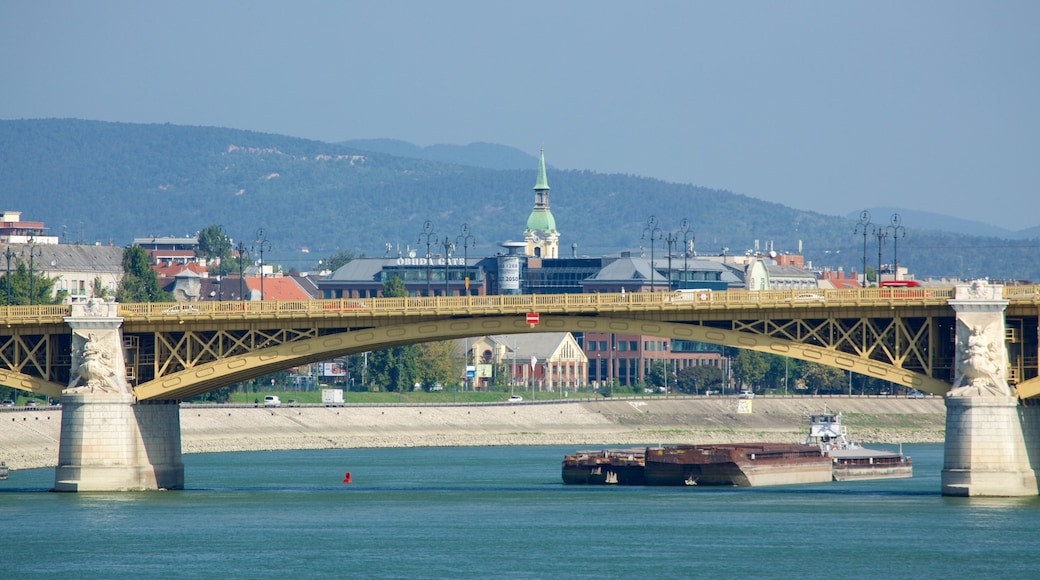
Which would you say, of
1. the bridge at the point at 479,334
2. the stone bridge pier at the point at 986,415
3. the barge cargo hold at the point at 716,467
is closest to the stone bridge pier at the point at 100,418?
the bridge at the point at 479,334

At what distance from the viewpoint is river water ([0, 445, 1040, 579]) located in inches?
2869

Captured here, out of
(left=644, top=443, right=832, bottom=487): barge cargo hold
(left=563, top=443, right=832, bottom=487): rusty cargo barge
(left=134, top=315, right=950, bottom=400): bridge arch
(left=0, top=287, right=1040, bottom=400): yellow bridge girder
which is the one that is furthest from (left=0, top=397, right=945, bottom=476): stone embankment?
(left=644, top=443, right=832, bottom=487): barge cargo hold

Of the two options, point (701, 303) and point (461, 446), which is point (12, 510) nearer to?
point (701, 303)

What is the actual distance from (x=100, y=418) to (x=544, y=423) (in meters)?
89.2

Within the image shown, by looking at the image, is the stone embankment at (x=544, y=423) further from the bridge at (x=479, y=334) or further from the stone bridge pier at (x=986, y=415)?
the stone bridge pier at (x=986, y=415)

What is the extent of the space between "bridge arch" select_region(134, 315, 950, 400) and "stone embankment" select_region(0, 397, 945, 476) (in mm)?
42418

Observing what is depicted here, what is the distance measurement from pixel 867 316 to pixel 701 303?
8340 millimetres

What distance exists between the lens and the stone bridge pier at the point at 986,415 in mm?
88812

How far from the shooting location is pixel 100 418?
9675 centimetres

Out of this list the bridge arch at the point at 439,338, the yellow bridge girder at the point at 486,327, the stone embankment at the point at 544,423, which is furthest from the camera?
the stone embankment at the point at 544,423

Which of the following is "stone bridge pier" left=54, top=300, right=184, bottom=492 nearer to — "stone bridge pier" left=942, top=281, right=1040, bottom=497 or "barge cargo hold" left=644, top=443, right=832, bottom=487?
"barge cargo hold" left=644, top=443, right=832, bottom=487

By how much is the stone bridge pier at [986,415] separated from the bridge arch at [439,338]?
3.74 metres

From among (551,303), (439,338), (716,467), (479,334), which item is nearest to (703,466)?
(716,467)

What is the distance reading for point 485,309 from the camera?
96.1 m
